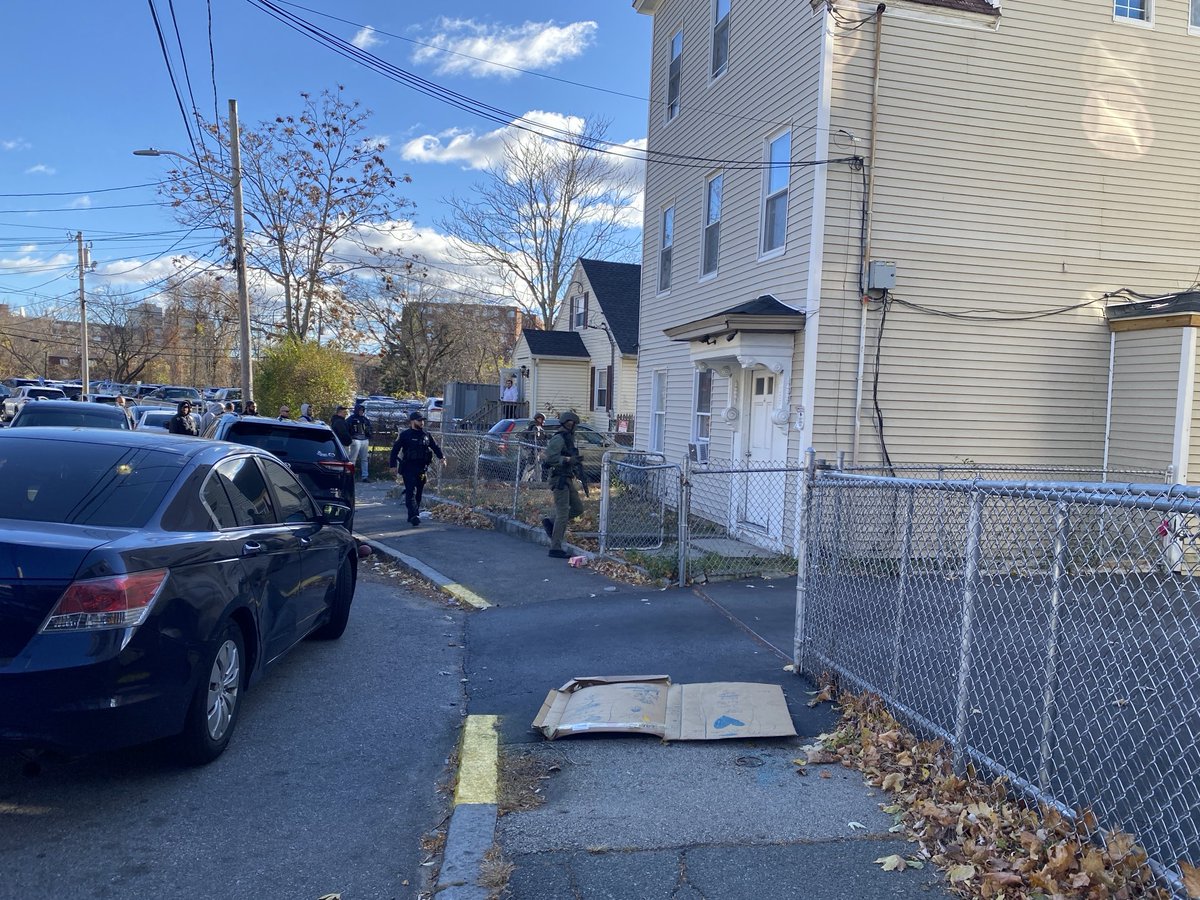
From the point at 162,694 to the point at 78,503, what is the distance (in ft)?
3.50

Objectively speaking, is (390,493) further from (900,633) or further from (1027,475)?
(900,633)

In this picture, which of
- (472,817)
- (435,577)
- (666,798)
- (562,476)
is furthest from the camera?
(562,476)

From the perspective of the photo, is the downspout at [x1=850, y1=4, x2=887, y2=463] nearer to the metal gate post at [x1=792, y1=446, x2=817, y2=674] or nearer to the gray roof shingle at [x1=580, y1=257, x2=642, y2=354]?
the metal gate post at [x1=792, y1=446, x2=817, y2=674]

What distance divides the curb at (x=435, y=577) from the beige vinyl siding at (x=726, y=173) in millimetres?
4681

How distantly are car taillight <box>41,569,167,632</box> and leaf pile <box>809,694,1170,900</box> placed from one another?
3261 mm

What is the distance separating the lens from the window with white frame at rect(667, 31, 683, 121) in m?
15.3

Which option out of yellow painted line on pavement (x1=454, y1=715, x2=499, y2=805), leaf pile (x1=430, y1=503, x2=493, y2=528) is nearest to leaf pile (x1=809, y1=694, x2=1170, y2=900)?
yellow painted line on pavement (x1=454, y1=715, x2=499, y2=805)

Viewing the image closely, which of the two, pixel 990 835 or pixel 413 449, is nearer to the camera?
pixel 990 835

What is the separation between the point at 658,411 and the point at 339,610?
31.2 feet

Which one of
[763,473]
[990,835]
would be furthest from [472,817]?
[763,473]

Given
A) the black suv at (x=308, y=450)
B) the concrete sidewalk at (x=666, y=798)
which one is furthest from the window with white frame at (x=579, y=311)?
the concrete sidewalk at (x=666, y=798)

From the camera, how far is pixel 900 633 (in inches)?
188

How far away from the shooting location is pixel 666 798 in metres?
3.97

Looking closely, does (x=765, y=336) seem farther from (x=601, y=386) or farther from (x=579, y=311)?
(x=579, y=311)
